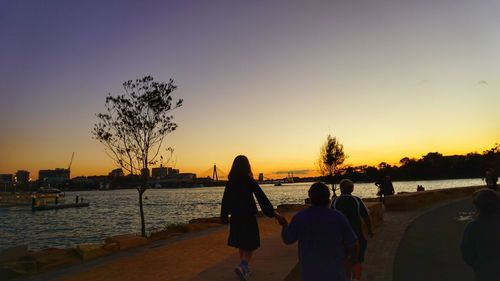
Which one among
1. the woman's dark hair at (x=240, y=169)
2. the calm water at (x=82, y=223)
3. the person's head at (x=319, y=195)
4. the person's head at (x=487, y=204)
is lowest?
the calm water at (x=82, y=223)

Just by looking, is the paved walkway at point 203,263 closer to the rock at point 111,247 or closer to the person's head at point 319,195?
the rock at point 111,247

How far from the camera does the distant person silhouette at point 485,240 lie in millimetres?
4645

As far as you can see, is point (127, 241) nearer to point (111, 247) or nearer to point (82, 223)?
point (111, 247)

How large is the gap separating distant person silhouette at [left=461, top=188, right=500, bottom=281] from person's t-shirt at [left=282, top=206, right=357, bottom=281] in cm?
115

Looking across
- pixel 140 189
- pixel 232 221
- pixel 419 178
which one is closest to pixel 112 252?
pixel 232 221

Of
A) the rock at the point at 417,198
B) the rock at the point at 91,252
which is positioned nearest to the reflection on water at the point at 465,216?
the rock at the point at 417,198

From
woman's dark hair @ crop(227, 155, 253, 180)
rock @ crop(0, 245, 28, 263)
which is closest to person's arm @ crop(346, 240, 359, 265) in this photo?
woman's dark hair @ crop(227, 155, 253, 180)

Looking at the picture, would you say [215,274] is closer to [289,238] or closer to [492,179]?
[289,238]

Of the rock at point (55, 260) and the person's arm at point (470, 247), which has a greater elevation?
the person's arm at point (470, 247)

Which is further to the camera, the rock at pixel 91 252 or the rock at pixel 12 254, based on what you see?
the rock at pixel 12 254

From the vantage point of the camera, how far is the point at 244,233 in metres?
6.84

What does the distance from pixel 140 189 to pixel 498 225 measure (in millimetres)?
16564

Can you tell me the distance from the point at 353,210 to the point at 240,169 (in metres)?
1.72

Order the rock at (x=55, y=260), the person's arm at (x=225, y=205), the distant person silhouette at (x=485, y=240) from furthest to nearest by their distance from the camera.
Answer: the rock at (x=55, y=260)
the person's arm at (x=225, y=205)
the distant person silhouette at (x=485, y=240)
